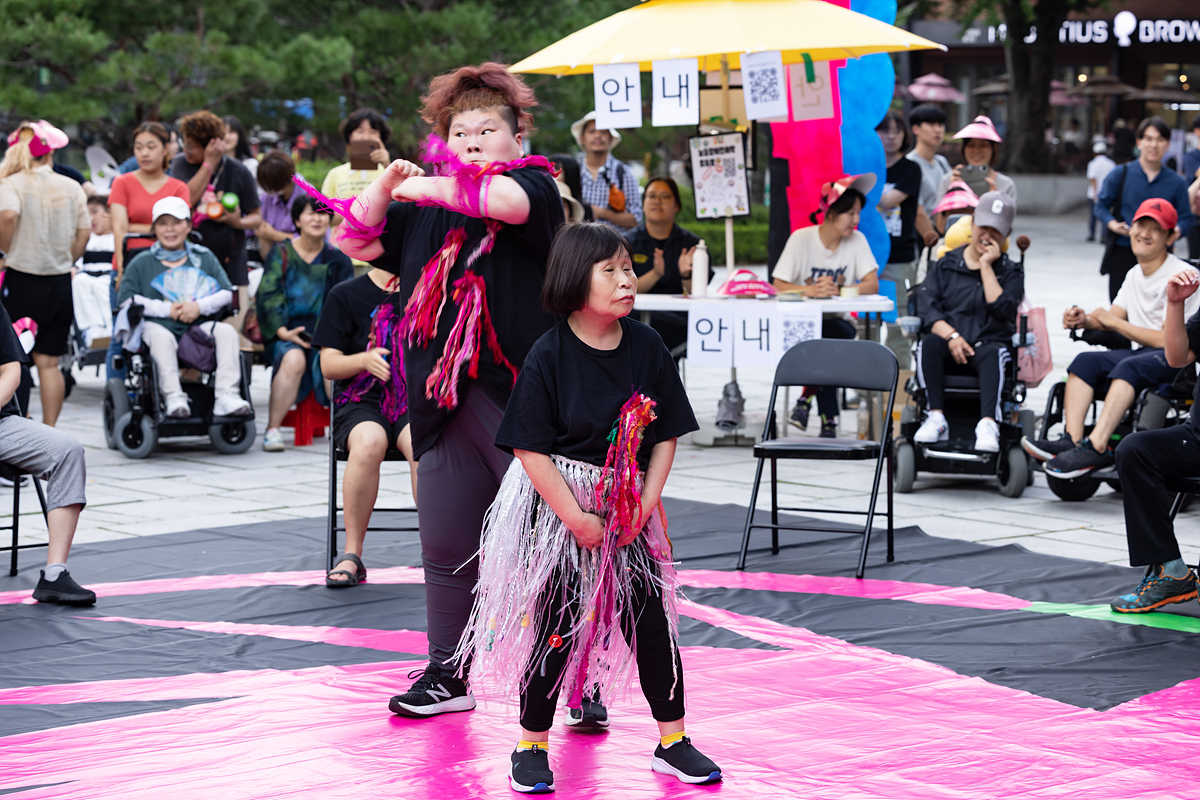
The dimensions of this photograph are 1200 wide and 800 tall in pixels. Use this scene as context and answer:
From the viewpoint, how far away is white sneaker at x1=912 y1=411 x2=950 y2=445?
8109mm

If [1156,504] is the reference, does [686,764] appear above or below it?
below

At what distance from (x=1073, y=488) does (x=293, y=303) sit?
4.57 metres

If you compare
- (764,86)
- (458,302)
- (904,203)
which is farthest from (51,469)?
(904,203)

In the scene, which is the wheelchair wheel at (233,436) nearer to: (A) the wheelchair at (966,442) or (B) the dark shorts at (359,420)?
(B) the dark shorts at (359,420)

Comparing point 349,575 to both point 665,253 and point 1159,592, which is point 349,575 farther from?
point 665,253

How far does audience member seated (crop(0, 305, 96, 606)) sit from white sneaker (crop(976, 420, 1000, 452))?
14.1ft

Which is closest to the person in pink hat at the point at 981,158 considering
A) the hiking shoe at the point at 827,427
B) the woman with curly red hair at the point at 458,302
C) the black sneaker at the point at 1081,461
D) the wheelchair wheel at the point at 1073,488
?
the hiking shoe at the point at 827,427

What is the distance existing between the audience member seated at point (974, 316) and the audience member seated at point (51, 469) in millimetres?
4177

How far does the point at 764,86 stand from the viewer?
28.4 ft

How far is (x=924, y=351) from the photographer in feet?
27.1

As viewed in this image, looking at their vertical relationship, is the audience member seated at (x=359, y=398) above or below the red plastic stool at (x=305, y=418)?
above

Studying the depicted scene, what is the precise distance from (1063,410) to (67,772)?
5.71 m

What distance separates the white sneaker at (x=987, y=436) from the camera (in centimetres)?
797

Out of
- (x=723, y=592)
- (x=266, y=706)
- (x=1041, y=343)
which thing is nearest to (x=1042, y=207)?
(x=1041, y=343)
